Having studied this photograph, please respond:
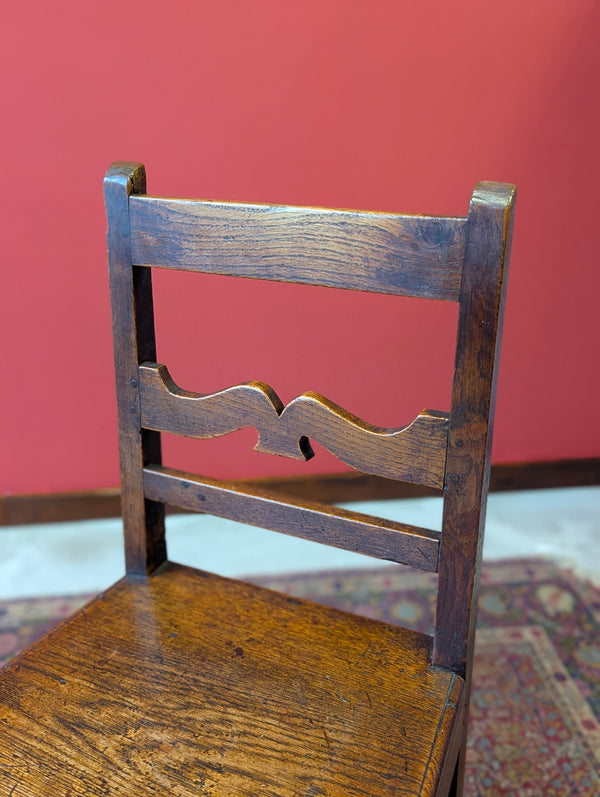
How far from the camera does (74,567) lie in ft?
6.30

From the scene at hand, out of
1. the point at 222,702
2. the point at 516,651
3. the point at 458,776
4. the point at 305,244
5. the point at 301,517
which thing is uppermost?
the point at 305,244

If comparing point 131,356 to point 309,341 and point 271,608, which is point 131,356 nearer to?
point 271,608

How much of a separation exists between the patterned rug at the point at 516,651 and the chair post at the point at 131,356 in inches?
30.7

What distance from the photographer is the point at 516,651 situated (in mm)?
1636

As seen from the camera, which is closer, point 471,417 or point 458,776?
point 471,417

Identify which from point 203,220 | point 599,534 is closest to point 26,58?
point 203,220

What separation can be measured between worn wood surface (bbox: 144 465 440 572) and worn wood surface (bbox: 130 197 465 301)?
0.28m

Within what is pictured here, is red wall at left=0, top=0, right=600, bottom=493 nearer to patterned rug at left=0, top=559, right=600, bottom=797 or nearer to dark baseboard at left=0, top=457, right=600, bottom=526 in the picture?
dark baseboard at left=0, top=457, right=600, bottom=526

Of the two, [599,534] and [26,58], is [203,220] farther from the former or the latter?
[599,534]

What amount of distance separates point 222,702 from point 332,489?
1.38 meters

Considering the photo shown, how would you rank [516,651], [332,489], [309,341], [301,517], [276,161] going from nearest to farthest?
1. [301,517]
2. [516,651]
3. [276,161]
4. [309,341]
5. [332,489]

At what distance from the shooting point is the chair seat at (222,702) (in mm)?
733

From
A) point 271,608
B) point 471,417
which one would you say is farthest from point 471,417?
point 271,608

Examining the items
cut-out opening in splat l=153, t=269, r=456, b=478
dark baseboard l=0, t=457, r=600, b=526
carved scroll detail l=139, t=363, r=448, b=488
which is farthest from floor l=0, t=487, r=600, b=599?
carved scroll detail l=139, t=363, r=448, b=488
